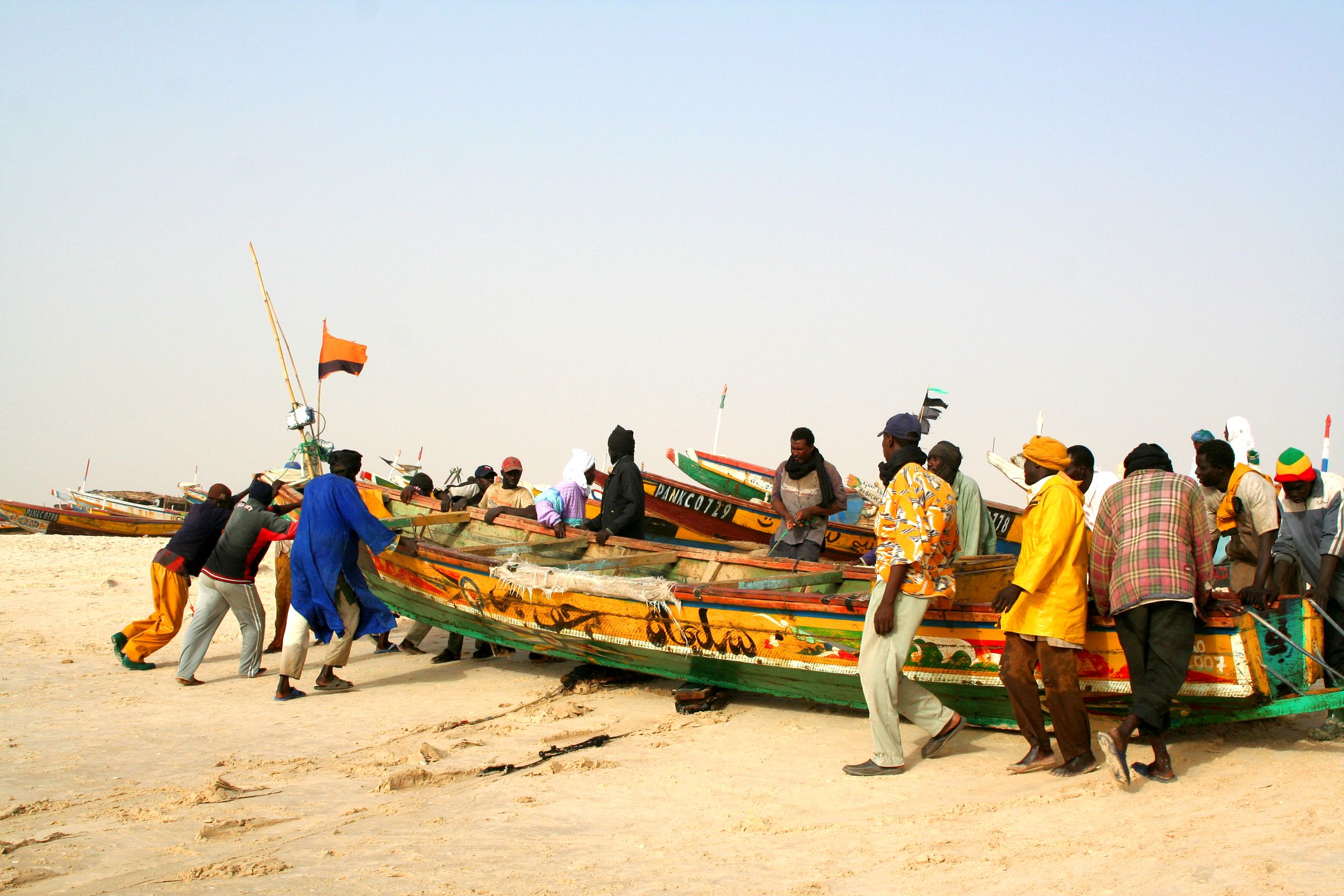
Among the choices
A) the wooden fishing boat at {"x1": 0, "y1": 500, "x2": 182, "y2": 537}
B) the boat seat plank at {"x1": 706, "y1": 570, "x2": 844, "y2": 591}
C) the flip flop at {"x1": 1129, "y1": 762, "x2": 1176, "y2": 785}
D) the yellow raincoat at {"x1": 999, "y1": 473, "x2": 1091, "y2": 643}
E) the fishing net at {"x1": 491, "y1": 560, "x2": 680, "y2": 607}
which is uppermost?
the yellow raincoat at {"x1": 999, "y1": 473, "x2": 1091, "y2": 643}

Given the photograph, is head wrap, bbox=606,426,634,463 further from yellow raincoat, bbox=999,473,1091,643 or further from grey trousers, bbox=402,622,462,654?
yellow raincoat, bbox=999,473,1091,643

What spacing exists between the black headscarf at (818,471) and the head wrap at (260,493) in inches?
163

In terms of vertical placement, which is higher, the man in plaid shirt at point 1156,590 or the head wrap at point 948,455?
the head wrap at point 948,455

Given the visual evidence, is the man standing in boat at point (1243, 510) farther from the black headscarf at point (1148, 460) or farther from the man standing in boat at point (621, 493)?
the man standing in boat at point (621, 493)

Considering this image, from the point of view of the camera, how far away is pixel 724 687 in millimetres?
6406

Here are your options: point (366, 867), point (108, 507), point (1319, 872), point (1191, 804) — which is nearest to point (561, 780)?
point (366, 867)

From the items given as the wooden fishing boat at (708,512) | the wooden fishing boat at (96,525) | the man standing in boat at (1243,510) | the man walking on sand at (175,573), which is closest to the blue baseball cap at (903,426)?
the man standing in boat at (1243,510)

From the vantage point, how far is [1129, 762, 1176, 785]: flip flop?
13.9 ft

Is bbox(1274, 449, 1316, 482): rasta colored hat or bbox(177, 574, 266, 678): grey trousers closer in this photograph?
bbox(1274, 449, 1316, 482): rasta colored hat

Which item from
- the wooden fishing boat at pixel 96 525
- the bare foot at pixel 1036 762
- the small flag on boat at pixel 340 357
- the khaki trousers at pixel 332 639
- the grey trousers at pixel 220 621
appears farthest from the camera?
the wooden fishing boat at pixel 96 525

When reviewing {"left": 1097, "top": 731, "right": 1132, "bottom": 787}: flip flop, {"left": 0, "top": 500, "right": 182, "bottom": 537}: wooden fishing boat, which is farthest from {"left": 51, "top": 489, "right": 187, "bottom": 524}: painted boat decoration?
{"left": 1097, "top": 731, "right": 1132, "bottom": 787}: flip flop

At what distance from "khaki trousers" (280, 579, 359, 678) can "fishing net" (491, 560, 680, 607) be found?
1216 mm

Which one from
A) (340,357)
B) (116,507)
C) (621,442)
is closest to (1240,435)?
(621,442)

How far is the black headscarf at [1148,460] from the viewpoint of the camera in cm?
444
